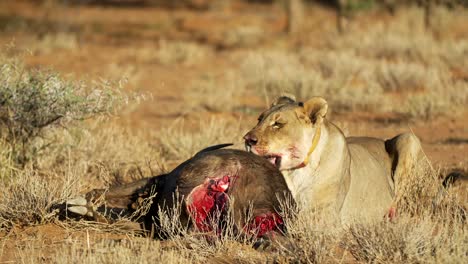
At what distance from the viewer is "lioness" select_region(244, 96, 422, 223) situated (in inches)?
261

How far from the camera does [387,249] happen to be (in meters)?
5.99

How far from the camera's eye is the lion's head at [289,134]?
6617 millimetres

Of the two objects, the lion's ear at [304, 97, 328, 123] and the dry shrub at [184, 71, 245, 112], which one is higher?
the lion's ear at [304, 97, 328, 123]

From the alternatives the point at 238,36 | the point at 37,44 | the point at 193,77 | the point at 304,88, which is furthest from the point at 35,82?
the point at 238,36

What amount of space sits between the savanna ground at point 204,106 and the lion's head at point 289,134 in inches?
20.7

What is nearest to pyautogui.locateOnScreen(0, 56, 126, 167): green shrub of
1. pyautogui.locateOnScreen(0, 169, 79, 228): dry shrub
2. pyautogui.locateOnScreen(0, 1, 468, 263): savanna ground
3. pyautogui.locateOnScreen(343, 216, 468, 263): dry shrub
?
pyautogui.locateOnScreen(0, 1, 468, 263): savanna ground

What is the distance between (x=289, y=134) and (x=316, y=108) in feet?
0.86

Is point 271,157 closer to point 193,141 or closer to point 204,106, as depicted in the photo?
point 193,141

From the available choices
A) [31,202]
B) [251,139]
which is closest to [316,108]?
[251,139]

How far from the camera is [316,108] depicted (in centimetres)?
664

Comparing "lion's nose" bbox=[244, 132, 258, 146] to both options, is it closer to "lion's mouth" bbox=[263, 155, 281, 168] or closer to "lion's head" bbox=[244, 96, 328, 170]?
"lion's head" bbox=[244, 96, 328, 170]

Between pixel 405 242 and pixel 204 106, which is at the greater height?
pixel 405 242

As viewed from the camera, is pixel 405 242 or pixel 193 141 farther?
pixel 193 141

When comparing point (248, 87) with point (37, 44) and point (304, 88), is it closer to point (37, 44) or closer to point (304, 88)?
point (304, 88)
